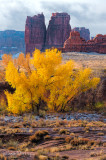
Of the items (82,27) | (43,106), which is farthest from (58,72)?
(82,27)

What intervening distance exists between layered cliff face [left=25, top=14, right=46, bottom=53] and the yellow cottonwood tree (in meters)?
83.3

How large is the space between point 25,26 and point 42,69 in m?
90.7

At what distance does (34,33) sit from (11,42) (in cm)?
6377

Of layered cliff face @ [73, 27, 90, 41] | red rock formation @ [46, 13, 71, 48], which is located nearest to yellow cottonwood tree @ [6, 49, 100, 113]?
red rock formation @ [46, 13, 71, 48]

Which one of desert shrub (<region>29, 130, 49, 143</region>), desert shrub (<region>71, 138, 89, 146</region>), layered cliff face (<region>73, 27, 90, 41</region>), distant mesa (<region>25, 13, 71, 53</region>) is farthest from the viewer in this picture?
layered cliff face (<region>73, 27, 90, 41</region>)

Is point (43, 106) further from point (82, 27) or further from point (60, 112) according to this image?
point (82, 27)

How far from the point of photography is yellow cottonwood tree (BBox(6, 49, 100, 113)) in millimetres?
17281

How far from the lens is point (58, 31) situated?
99062mm

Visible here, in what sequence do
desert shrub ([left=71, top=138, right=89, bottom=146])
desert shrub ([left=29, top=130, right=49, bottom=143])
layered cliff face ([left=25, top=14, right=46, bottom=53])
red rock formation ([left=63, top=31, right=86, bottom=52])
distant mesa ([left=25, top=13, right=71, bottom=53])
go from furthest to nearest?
1. layered cliff face ([left=25, top=14, right=46, bottom=53])
2. distant mesa ([left=25, top=13, right=71, bottom=53])
3. red rock formation ([left=63, top=31, right=86, bottom=52])
4. desert shrub ([left=29, top=130, right=49, bottom=143])
5. desert shrub ([left=71, top=138, right=89, bottom=146])

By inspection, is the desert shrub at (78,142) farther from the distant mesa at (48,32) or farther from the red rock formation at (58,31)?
the red rock formation at (58,31)

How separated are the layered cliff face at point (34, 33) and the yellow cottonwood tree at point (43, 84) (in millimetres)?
83287

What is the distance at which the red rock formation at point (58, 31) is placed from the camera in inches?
3862

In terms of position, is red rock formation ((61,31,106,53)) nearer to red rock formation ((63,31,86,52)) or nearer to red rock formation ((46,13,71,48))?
red rock formation ((63,31,86,52))

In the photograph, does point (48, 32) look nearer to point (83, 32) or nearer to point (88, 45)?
point (83, 32)
